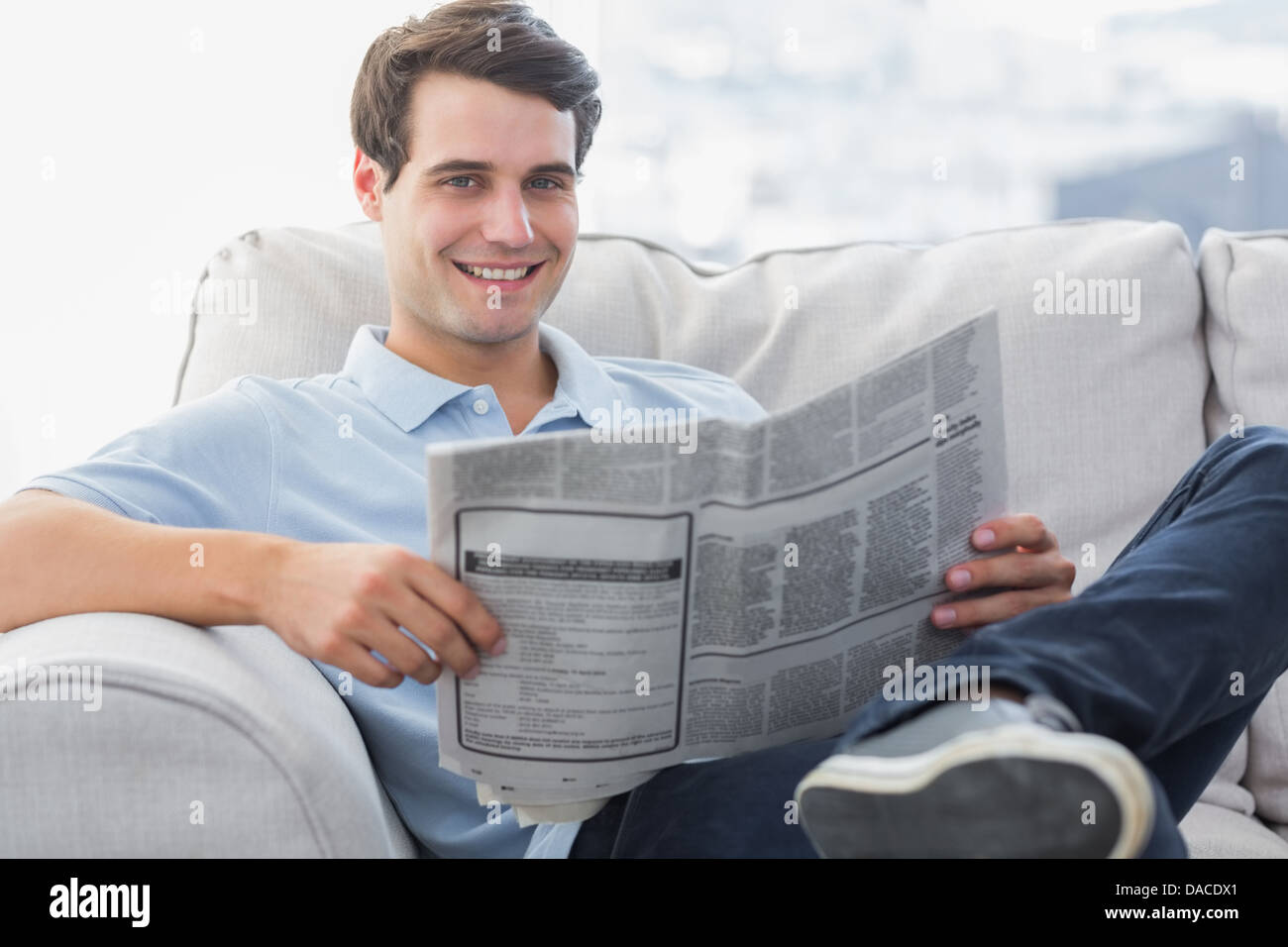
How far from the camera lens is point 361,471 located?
3.76ft

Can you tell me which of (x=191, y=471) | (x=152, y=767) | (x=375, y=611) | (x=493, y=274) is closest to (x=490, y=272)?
(x=493, y=274)

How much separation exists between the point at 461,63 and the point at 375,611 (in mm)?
719

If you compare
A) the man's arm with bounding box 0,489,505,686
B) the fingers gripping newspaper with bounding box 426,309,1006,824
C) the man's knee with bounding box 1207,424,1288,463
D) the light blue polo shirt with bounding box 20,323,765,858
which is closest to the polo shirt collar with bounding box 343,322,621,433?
the light blue polo shirt with bounding box 20,323,765,858

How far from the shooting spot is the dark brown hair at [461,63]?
4.17 feet

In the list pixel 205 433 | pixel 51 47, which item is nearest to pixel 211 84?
pixel 51 47

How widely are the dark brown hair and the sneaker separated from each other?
2.87 feet

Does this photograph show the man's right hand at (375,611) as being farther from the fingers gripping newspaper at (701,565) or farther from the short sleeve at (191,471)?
the short sleeve at (191,471)

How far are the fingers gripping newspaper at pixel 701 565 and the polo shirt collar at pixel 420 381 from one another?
46cm

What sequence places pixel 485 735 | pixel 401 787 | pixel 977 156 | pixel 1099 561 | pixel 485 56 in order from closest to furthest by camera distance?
pixel 485 735
pixel 401 787
pixel 485 56
pixel 1099 561
pixel 977 156

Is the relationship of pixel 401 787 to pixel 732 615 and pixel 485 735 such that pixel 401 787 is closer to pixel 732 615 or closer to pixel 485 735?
pixel 485 735

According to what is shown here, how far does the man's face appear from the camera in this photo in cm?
126
